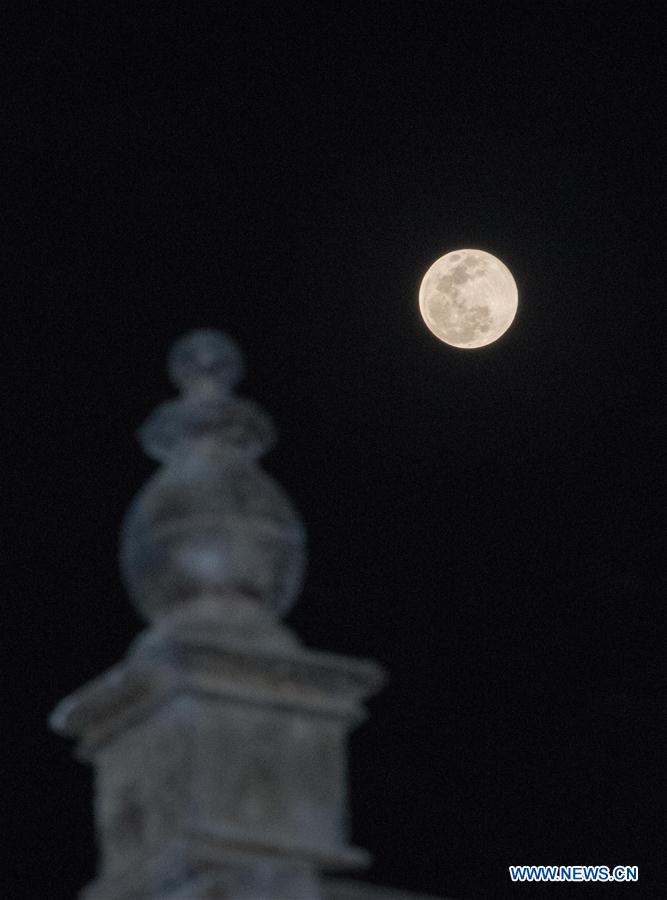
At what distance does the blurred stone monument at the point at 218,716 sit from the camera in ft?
23.5

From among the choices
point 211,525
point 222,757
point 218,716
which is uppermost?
point 211,525

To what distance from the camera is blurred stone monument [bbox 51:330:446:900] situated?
7.16 m

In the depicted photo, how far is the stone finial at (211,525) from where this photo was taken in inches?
299

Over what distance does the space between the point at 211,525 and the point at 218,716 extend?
0.60 m

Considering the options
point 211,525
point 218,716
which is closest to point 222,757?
point 218,716

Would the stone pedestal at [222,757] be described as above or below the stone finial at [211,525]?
below

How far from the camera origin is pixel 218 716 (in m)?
7.29

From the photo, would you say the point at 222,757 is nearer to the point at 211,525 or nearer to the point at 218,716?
the point at 218,716

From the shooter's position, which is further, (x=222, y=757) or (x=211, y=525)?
(x=211, y=525)

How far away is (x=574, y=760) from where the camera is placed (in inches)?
1731

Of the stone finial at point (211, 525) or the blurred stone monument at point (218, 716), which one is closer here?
the blurred stone monument at point (218, 716)

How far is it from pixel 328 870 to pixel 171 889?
1.69 feet

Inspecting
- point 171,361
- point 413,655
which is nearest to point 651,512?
point 413,655

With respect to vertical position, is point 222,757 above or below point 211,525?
below
